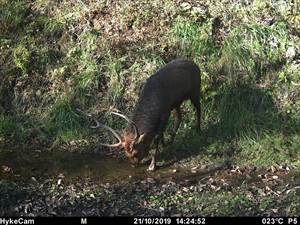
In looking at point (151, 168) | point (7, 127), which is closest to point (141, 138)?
point (151, 168)

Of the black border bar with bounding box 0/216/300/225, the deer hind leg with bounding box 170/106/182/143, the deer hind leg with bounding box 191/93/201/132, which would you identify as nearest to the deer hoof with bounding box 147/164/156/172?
the deer hind leg with bounding box 170/106/182/143

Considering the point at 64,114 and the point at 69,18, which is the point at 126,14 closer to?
the point at 69,18

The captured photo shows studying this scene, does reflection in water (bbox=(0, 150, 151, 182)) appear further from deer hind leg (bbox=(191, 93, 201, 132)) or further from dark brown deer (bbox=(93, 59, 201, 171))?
deer hind leg (bbox=(191, 93, 201, 132))

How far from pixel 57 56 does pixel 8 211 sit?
3993 millimetres

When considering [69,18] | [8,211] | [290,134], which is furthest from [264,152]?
[69,18]

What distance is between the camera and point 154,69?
9484mm

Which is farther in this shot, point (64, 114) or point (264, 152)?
point (64, 114)

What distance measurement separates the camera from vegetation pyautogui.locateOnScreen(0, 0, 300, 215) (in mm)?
8633

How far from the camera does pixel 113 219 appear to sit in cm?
636

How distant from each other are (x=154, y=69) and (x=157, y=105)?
62.7 inches

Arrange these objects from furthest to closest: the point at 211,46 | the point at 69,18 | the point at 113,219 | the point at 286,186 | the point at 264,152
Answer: the point at 69,18 < the point at 211,46 < the point at 264,152 < the point at 286,186 < the point at 113,219

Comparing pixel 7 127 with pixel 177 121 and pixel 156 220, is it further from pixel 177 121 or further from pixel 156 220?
pixel 156 220

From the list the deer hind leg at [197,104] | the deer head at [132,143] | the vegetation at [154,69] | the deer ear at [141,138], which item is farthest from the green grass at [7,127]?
the deer hind leg at [197,104]

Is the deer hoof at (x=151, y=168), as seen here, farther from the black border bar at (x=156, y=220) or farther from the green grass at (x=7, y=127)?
the green grass at (x=7, y=127)
